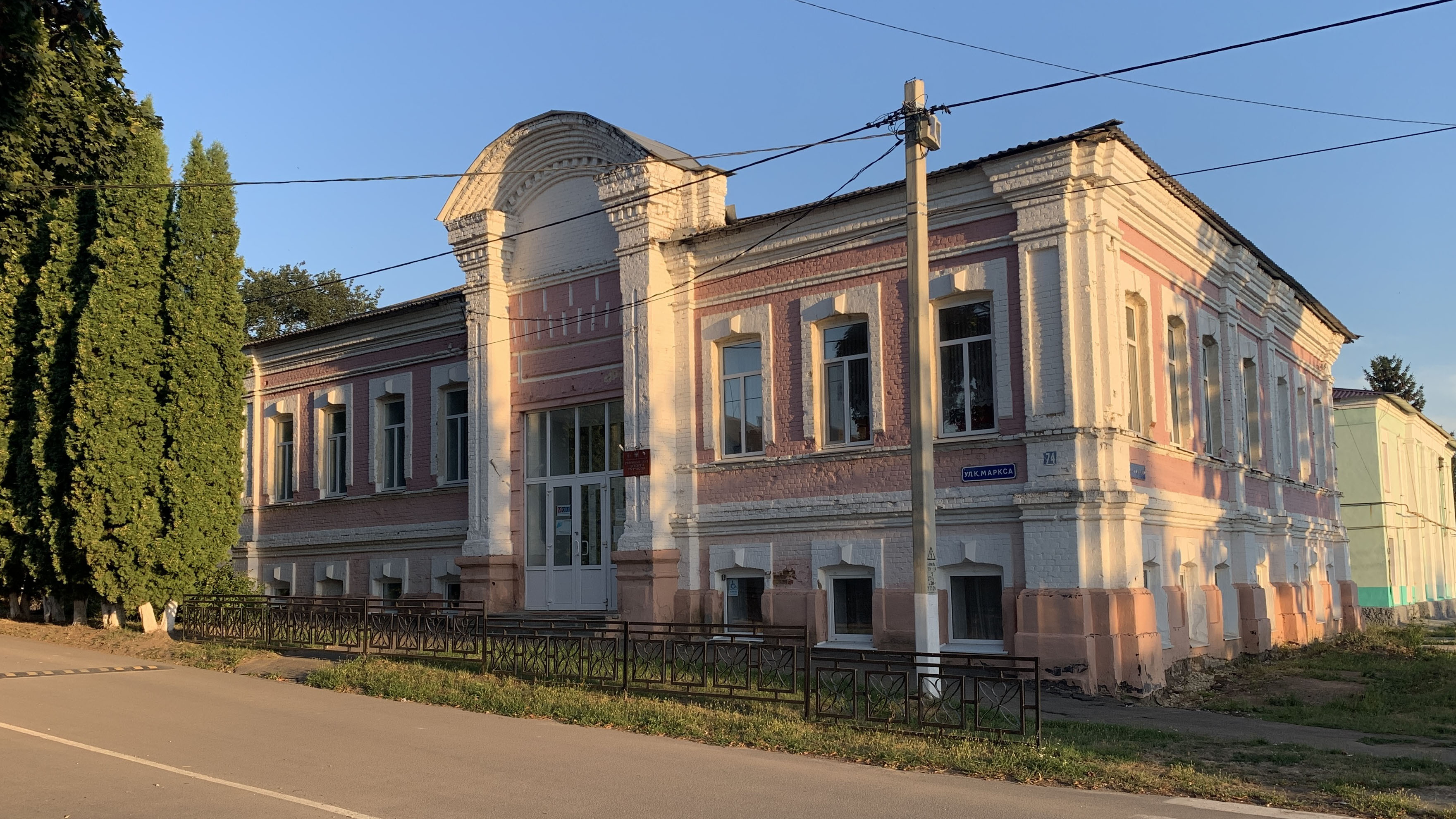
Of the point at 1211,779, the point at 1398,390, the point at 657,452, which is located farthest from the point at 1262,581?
the point at 1398,390

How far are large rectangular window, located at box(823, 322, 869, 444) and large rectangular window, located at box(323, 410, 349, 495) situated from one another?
12.3 m

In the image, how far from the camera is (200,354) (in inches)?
769

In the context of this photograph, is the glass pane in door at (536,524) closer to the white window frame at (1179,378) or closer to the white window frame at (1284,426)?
the white window frame at (1179,378)

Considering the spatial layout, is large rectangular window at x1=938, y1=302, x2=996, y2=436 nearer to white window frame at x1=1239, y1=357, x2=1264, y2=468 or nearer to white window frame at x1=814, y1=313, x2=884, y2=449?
white window frame at x1=814, y1=313, x2=884, y2=449

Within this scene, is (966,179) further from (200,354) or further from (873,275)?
(200,354)

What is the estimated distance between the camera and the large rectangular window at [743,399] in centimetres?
1809

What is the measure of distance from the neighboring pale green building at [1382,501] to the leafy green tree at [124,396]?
102ft

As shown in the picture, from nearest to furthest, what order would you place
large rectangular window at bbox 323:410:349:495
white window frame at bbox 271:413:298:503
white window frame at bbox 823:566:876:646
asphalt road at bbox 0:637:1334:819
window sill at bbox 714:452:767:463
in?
asphalt road at bbox 0:637:1334:819 < white window frame at bbox 823:566:876:646 < window sill at bbox 714:452:767:463 < large rectangular window at bbox 323:410:349:495 < white window frame at bbox 271:413:298:503

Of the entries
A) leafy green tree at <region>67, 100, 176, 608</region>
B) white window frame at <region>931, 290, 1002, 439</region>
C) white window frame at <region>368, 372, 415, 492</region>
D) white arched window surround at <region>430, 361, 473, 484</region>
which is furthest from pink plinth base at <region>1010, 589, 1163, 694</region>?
leafy green tree at <region>67, 100, 176, 608</region>

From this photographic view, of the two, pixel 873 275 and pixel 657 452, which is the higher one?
pixel 873 275

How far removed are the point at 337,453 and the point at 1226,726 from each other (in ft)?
62.3

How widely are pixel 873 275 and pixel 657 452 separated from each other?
441cm

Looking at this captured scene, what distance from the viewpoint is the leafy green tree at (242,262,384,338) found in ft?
164

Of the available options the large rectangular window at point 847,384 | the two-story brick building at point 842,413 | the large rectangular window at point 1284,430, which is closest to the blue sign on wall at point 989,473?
the two-story brick building at point 842,413
